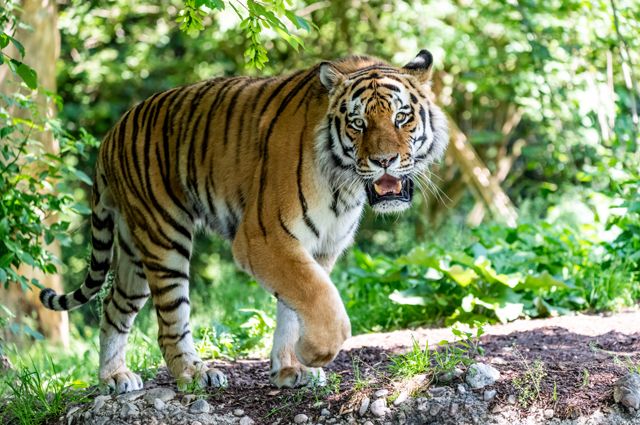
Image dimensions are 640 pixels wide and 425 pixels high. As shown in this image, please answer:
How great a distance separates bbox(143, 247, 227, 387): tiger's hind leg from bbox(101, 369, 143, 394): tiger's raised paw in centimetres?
19

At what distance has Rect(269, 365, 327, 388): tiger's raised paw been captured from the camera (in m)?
4.70

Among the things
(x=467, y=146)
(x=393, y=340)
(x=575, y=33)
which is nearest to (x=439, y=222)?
(x=467, y=146)

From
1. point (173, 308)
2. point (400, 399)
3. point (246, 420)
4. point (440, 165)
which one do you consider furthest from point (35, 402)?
point (440, 165)

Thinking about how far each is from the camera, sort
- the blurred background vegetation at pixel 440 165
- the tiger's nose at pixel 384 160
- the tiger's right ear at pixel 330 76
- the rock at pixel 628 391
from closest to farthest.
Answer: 1. the rock at pixel 628 391
2. the tiger's nose at pixel 384 160
3. the tiger's right ear at pixel 330 76
4. the blurred background vegetation at pixel 440 165

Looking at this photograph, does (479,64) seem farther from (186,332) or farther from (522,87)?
(186,332)

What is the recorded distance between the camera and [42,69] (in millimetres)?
8469

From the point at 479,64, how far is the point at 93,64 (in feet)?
17.2

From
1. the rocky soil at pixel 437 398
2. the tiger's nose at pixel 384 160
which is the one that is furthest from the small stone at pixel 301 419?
the tiger's nose at pixel 384 160

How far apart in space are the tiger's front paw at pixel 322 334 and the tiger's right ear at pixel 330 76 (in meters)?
1.18

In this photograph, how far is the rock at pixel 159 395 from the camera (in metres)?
4.55

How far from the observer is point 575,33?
9.73 m

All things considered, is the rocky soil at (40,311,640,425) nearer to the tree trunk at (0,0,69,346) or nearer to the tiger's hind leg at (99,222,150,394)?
the tiger's hind leg at (99,222,150,394)

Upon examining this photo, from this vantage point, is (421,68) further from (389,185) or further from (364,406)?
(364,406)

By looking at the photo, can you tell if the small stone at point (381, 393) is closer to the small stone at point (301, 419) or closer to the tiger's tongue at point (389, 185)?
the small stone at point (301, 419)
